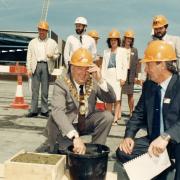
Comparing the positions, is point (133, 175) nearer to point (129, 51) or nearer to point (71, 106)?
point (71, 106)

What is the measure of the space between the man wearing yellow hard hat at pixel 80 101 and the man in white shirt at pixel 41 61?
3830mm

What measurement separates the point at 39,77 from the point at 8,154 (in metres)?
3.52

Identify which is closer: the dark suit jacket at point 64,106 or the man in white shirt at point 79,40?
the dark suit jacket at point 64,106

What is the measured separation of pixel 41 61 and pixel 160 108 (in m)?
5.02

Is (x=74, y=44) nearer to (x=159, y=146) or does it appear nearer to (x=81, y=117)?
(x=81, y=117)

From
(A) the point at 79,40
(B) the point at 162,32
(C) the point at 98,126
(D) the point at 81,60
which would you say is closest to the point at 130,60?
(A) the point at 79,40

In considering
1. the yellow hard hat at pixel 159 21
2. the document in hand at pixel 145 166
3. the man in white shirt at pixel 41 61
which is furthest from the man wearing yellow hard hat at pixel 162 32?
the document in hand at pixel 145 166

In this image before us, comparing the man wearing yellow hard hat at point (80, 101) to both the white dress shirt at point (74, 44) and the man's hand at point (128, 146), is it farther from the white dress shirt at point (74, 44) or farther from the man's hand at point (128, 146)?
the white dress shirt at point (74, 44)

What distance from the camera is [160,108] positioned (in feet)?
14.2

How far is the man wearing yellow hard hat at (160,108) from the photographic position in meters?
4.04

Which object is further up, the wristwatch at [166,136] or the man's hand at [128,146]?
the wristwatch at [166,136]

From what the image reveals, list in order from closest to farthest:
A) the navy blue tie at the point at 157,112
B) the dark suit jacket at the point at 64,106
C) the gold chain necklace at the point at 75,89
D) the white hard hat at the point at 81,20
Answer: the navy blue tie at the point at 157,112, the dark suit jacket at the point at 64,106, the gold chain necklace at the point at 75,89, the white hard hat at the point at 81,20

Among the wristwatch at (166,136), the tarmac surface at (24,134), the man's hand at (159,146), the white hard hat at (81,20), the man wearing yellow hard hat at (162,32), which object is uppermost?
the white hard hat at (81,20)

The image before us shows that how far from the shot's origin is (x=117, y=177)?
4.60 m
